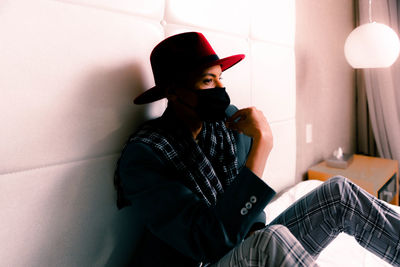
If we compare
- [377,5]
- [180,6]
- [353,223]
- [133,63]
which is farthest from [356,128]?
[133,63]

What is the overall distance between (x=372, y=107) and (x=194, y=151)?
1.96 meters

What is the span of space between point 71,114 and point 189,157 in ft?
1.19

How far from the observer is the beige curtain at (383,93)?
1.98 meters

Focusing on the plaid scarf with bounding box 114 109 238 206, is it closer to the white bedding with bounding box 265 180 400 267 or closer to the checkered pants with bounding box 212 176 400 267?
the checkered pants with bounding box 212 176 400 267

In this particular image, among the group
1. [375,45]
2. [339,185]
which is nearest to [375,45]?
[375,45]

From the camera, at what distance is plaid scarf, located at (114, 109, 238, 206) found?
77 centimetres

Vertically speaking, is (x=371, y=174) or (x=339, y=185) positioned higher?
(x=339, y=185)

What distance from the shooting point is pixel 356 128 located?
2.39 metres

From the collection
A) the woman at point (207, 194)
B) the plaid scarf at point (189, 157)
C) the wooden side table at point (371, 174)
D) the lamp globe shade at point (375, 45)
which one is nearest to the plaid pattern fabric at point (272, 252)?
the woman at point (207, 194)

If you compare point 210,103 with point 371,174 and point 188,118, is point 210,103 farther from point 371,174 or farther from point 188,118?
point 371,174

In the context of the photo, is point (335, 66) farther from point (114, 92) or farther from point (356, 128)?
point (114, 92)

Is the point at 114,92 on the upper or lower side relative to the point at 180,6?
lower

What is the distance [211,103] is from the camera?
81 centimetres

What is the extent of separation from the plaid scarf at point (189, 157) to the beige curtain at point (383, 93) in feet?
5.81
